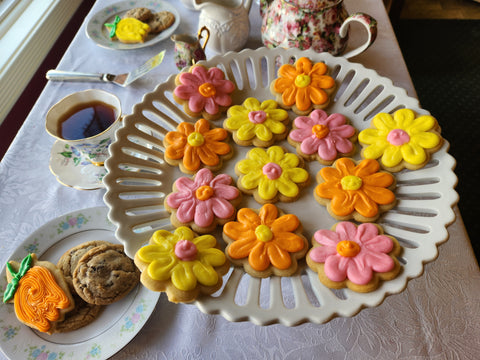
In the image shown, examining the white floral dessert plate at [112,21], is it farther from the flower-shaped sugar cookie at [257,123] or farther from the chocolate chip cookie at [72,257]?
the chocolate chip cookie at [72,257]

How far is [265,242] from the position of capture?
1.81 feet

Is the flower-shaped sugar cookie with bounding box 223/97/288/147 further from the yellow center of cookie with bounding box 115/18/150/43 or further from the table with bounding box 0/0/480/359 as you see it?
the yellow center of cookie with bounding box 115/18/150/43

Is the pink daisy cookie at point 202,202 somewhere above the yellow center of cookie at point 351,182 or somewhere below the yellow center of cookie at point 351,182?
below

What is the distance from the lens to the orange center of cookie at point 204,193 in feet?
1.94

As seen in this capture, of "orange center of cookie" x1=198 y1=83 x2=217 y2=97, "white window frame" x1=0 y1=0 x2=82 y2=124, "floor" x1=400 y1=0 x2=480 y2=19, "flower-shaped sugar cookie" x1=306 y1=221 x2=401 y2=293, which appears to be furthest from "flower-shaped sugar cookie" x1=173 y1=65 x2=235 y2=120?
"floor" x1=400 y1=0 x2=480 y2=19

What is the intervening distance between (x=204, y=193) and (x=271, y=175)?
12 cm

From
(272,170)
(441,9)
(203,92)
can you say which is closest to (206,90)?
(203,92)

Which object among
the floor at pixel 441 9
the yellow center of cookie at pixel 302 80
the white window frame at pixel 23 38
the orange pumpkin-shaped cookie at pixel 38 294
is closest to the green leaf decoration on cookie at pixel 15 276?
the orange pumpkin-shaped cookie at pixel 38 294

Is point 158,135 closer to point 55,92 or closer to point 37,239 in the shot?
point 37,239

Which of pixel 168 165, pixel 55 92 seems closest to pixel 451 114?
pixel 168 165

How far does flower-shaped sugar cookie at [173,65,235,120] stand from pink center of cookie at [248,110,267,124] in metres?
0.07

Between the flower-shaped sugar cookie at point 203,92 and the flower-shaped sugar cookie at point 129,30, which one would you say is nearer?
the flower-shaped sugar cookie at point 203,92

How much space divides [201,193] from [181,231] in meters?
0.08

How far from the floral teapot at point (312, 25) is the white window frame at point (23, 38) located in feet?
3.36
